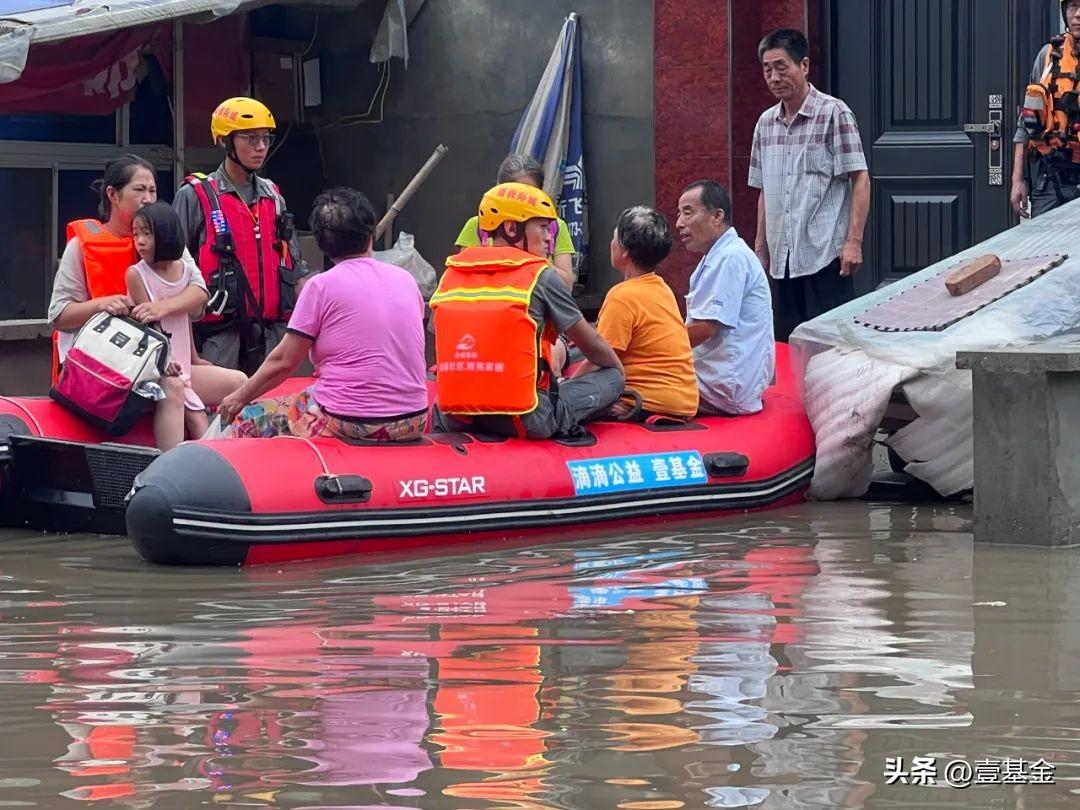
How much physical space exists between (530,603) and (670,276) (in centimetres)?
595

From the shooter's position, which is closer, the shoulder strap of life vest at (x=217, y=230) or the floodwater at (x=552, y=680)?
the floodwater at (x=552, y=680)

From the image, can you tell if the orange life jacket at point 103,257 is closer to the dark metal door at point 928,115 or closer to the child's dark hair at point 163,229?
the child's dark hair at point 163,229

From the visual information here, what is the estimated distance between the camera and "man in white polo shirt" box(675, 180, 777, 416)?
28.1 feet

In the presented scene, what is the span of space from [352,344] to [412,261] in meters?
5.04

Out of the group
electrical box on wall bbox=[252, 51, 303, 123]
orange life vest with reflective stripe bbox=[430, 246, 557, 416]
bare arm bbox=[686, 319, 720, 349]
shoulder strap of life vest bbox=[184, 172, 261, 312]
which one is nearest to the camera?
orange life vest with reflective stripe bbox=[430, 246, 557, 416]

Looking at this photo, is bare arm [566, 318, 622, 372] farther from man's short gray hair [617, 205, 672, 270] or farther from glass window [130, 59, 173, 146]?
glass window [130, 59, 173, 146]

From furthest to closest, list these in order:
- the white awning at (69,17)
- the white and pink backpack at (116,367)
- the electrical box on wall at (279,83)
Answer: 1. the electrical box on wall at (279,83)
2. the white awning at (69,17)
3. the white and pink backpack at (116,367)

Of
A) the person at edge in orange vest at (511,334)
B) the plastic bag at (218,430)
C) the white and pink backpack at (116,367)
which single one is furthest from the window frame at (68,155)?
the person at edge in orange vest at (511,334)

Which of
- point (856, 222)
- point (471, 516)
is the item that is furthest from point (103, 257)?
point (856, 222)

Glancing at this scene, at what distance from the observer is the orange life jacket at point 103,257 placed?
8.32 meters

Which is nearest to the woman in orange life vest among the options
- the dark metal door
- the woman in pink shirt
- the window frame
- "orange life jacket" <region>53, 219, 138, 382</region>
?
Answer: "orange life jacket" <region>53, 219, 138, 382</region>

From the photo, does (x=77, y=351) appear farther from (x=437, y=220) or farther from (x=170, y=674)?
(x=437, y=220)

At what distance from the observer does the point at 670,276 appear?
11680mm

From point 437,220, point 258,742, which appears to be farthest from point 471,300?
point 437,220
